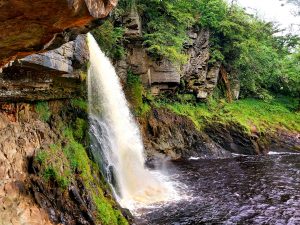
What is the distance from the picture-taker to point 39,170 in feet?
26.9

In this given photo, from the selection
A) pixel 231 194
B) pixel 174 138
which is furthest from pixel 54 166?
pixel 174 138

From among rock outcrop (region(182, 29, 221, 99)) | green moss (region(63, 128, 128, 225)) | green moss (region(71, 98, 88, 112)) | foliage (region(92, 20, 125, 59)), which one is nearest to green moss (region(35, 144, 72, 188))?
green moss (region(63, 128, 128, 225))

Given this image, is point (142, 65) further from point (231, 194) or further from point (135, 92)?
point (231, 194)

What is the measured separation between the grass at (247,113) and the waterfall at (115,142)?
5.45 metres

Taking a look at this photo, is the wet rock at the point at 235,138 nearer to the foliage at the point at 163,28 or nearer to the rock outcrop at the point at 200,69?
the rock outcrop at the point at 200,69

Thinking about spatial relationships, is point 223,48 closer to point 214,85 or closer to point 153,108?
point 214,85

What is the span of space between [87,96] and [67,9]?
9652mm

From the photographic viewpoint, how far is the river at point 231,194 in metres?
10.2

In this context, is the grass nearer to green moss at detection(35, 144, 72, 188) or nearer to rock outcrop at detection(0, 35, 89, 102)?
rock outcrop at detection(0, 35, 89, 102)

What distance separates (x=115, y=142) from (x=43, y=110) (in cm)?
497

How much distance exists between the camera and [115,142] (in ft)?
46.2

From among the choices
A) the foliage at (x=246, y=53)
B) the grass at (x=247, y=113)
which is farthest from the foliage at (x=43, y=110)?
the foliage at (x=246, y=53)

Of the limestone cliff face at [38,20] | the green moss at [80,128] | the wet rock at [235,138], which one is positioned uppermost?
the limestone cliff face at [38,20]

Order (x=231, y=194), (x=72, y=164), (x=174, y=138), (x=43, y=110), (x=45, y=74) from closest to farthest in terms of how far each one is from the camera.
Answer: (x=45, y=74) < (x=72, y=164) < (x=43, y=110) < (x=231, y=194) < (x=174, y=138)
